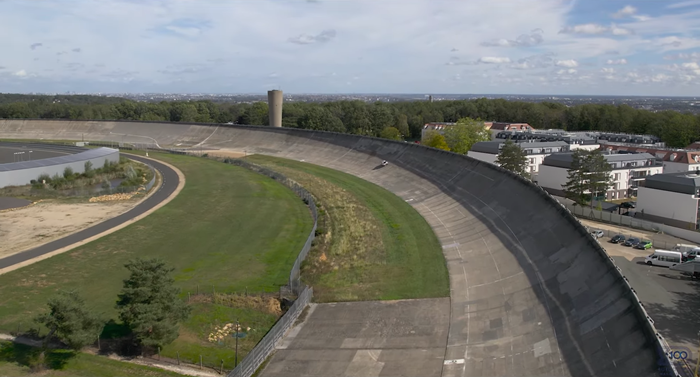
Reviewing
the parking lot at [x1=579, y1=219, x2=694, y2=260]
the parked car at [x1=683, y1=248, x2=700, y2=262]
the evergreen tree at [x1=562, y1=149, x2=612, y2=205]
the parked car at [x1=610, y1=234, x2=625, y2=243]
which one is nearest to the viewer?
the parked car at [x1=683, y1=248, x2=700, y2=262]

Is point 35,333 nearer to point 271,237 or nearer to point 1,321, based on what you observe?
point 1,321

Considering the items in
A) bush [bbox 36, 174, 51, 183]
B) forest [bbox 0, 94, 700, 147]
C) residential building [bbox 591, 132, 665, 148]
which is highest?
forest [bbox 0, 94, 700, 147]

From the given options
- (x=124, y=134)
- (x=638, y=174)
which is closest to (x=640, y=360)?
(x=638, y=174)

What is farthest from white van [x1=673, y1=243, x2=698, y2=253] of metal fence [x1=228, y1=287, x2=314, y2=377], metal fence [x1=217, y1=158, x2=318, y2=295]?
metal fence [x1=228, y1=287, x2=314, y2=377]

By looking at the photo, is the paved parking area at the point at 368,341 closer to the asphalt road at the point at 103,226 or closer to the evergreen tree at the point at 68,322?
the evergreen tree at the point at 68,322

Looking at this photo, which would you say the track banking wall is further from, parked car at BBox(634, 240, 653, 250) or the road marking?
parked car at BBox(634, 240, 653, 250)

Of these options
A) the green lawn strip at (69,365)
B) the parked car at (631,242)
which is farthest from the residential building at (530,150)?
the green lawn strip at (69,365)
